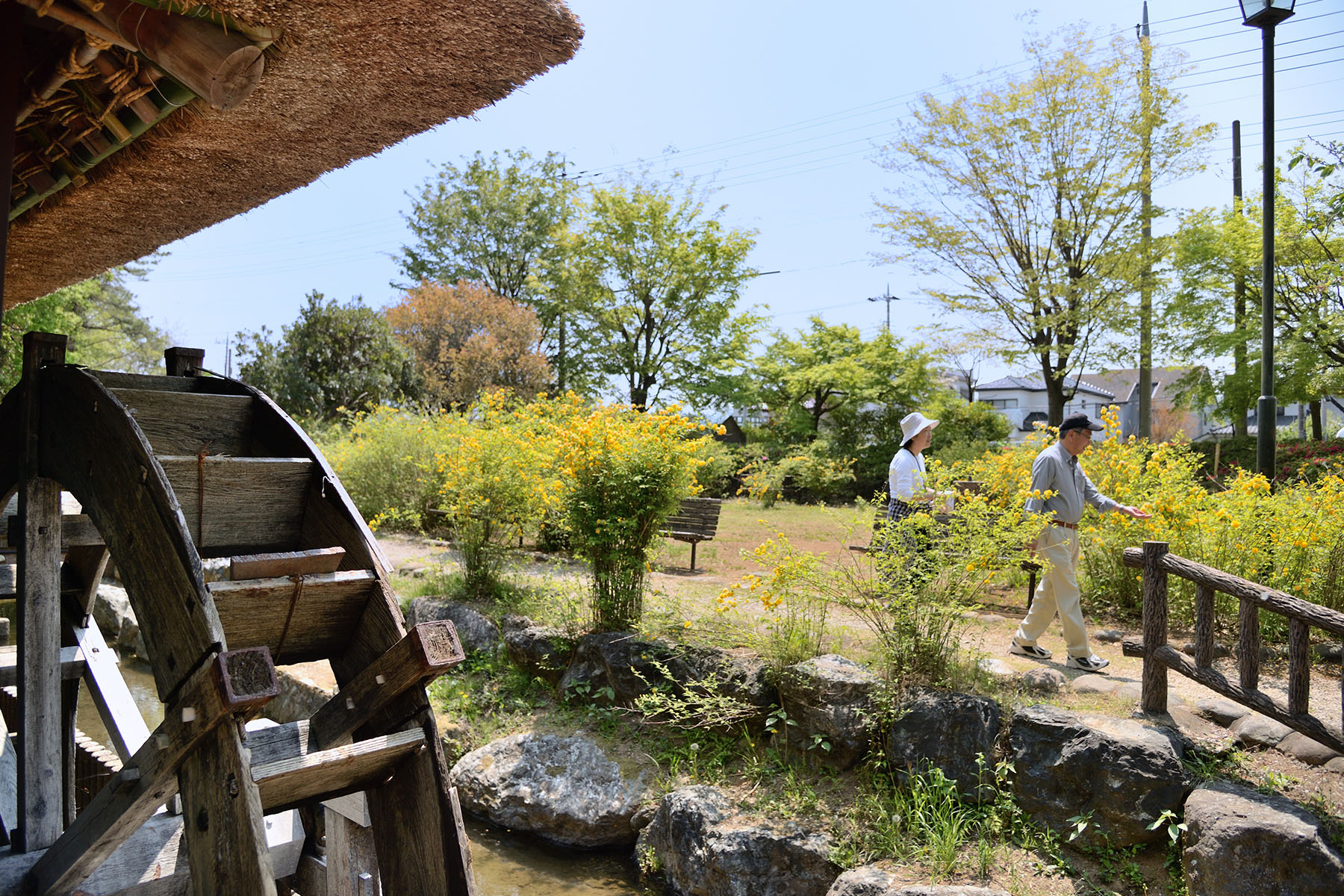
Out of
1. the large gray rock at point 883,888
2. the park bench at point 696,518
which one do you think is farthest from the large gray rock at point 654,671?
the park bench at point 696,518

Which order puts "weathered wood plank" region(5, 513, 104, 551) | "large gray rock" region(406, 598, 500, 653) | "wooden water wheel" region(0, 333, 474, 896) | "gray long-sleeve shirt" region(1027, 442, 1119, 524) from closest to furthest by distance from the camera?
"wooden water wheel" region(0, 333, 474, 896) → "weathered wood plank" region(5, 513, 104, 551) → "gray long-sleeve shirt" region(1027, 442, 1119, 524) → "large gray rock" region(406, 598, 500, 653)

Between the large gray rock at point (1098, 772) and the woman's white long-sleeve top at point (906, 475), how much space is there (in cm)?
194

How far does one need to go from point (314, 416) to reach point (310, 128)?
52.3 feet

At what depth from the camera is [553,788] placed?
5.55 metres

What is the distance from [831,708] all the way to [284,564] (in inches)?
134

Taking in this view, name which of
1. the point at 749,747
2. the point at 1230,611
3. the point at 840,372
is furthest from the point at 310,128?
the point at 840,372

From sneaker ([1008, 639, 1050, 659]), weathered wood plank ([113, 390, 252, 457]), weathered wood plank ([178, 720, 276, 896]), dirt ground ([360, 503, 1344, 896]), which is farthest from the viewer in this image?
sneaker ([1008, 639, 1050, 659])

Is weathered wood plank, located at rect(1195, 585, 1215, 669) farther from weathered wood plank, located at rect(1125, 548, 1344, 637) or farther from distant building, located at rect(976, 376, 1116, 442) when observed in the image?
distant building, located at rect(976, 376, 1116, 442)

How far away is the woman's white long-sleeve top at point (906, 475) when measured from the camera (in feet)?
20.3

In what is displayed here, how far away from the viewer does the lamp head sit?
898 cm

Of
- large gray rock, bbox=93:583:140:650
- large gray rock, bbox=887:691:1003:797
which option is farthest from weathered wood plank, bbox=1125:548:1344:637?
large gray rock, bbox=93:583:140:650

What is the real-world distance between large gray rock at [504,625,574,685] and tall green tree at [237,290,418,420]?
41.9 ft

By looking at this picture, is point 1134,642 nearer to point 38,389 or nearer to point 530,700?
point 530,700

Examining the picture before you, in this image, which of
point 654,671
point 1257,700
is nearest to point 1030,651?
point 1257,700
